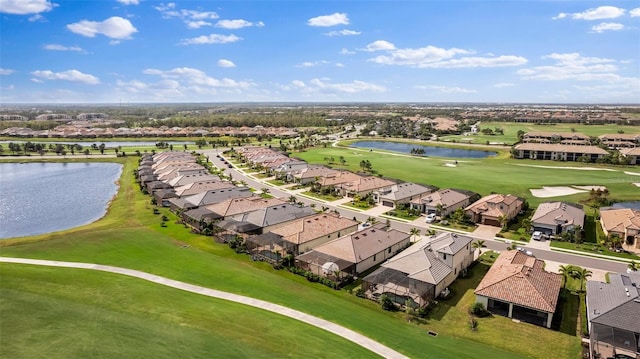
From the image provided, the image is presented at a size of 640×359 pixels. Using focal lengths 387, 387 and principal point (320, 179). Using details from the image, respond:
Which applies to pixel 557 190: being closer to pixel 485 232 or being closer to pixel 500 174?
pixel 500 174

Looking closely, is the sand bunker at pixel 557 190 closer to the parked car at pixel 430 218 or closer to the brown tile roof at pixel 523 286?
the parked car at pixel 430 218

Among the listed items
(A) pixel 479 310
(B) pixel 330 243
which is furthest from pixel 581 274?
(B) pixel 330 243

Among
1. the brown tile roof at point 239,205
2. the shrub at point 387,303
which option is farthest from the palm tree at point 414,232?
the brown tile roof at point 239,205

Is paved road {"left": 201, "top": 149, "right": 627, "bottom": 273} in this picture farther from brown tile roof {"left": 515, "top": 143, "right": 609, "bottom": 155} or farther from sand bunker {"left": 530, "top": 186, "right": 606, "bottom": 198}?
brown tile roof {"left": 515, "top": 143, "right": 609, "bottom": 155}

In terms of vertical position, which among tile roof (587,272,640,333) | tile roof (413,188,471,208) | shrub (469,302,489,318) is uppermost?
tile roof (413,188,471,208)

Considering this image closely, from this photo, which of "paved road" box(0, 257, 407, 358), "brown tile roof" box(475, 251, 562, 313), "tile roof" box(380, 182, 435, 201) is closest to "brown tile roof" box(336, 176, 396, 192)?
"tile roof" box(380, 182, 435, 201)

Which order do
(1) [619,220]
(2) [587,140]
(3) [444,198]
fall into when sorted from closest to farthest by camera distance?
(1) [619,220]
(3) [444,198]
(2) [587,140]
